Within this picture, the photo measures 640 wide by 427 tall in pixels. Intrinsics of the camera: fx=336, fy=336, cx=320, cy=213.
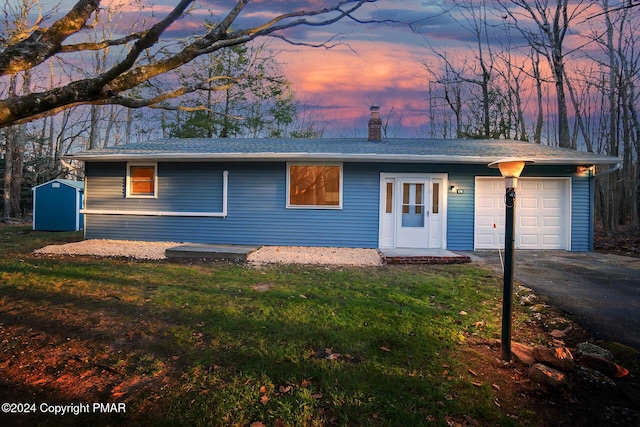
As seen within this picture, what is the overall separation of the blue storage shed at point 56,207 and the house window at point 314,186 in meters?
10.4

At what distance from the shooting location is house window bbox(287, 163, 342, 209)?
945 centimetres

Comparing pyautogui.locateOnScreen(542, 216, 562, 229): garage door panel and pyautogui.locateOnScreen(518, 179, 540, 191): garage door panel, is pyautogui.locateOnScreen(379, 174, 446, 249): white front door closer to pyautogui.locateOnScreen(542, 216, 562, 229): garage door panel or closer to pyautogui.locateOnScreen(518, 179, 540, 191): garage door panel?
pyautogui.locateOnScreen(518, 179, 540, 191): garage door panel

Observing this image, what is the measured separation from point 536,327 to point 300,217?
661cm

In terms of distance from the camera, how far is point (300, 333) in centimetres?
337

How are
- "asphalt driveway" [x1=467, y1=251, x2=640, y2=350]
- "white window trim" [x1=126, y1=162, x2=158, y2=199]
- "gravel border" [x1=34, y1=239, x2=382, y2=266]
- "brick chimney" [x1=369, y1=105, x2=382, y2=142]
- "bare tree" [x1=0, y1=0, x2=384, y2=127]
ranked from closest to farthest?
"bare tree" [x1=0, y1=0, x2=384, y2=127] → "asphalt driveway" [x1=467, y1=251, x2=640, y2=350] → "gravel border" [x1=34, y1=239, x2=382, y2=266] → "white window trim" [x1=126, y1=162, x2=158, y2=199] → "brick chimney" [x1=369, y1=105, x2=382, y2=142]

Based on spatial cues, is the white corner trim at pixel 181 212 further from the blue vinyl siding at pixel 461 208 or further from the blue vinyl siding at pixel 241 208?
the blue vinyl siding at pixel 461 208

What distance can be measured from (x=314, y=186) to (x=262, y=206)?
5.25 feet

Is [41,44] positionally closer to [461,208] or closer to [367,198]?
[367,198]

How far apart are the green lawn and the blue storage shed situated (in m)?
9.30

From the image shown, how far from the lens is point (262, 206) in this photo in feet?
31.7

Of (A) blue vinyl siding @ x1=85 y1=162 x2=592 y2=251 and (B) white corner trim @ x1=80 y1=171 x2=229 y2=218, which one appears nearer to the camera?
(A) blue vinyl siding @ x1=85 y1=162 x2=592 y2=251

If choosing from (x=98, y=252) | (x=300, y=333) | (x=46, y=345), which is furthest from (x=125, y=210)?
(x=300, y=333)

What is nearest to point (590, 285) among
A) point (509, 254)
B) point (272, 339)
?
point (509, 254)

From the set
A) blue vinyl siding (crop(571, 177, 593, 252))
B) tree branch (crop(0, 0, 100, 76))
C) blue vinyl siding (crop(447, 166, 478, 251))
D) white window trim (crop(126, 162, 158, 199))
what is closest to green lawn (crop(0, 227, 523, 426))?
tree branch (crop(0, 0, 100, 76))
